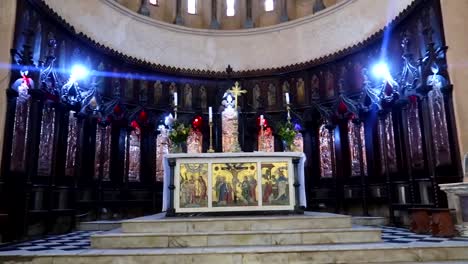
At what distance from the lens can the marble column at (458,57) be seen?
26.0 ft

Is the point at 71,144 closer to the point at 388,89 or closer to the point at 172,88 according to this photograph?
the point at 172,88

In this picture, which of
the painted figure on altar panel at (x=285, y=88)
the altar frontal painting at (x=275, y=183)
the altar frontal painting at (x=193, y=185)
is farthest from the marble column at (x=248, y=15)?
the altar frontal painting at (x=193, y=185)

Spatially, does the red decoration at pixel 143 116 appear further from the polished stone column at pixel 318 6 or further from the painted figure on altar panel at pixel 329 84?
the polished stone column at pixel 318 6

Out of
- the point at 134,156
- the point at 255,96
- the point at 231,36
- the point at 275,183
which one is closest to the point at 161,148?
the point at 134,156

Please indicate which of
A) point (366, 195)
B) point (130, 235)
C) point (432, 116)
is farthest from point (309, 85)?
point (130, 235)

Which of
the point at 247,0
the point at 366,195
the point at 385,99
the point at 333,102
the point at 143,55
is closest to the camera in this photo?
the point at 385,99

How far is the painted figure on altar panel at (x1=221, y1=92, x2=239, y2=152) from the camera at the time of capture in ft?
34.5

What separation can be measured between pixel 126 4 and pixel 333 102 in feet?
29.5

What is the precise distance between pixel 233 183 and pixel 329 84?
6.54 metres

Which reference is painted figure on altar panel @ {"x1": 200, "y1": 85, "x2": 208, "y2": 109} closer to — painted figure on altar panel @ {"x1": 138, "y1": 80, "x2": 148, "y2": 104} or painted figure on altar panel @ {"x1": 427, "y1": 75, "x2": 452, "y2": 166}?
painted figure on altar panel @ {"x1": 138, "y1": 80, "x2": 148, "y2": 104}

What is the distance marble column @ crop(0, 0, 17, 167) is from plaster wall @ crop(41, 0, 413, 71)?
122 inches

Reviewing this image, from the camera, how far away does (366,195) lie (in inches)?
451

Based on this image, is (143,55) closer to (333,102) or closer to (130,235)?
(333,102)

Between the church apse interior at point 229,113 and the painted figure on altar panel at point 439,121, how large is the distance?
44 mm
